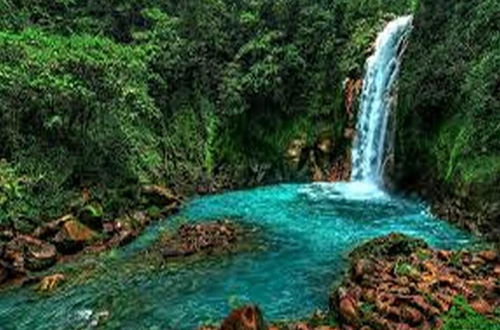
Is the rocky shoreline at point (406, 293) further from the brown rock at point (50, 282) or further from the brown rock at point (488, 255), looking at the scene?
the brown rock at point (50, 282)

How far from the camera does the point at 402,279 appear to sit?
1071cm

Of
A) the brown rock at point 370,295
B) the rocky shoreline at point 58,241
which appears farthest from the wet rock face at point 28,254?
the brown rock at point 370,295

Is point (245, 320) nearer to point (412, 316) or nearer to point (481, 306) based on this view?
point (412, 316)

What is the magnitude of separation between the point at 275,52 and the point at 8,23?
10.5m

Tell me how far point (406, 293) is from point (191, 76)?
18.1 m

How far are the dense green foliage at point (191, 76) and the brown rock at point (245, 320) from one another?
11.4 metres

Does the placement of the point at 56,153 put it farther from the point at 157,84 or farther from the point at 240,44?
the point at 240,44

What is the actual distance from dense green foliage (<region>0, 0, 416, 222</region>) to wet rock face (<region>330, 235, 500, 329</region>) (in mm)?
10124

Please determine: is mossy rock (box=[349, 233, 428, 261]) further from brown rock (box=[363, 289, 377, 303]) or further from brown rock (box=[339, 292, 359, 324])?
brown rock (box=[339, 292, 359, 324])

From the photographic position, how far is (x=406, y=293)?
1009 centimetres

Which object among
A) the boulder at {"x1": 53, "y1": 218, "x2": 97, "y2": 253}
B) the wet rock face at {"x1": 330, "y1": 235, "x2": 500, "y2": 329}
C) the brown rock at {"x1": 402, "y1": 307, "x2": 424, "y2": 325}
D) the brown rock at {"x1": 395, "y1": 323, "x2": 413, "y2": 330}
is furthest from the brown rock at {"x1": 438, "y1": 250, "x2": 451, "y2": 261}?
the boulder at {"x1": 53, "y1": 218, "x2": 97, "y2": 253}

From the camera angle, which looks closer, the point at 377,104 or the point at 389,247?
the point at 389,247

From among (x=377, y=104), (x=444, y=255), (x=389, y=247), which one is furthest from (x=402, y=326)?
(x=377, y=104)

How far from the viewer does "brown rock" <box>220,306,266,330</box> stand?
847 centimetres
